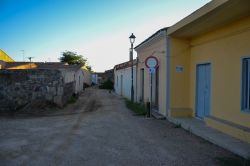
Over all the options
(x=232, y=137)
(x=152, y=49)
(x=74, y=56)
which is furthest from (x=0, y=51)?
(x=232, y=137)

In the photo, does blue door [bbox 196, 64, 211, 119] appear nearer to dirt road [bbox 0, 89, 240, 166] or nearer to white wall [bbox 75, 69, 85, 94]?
dirt road [bbox 0, 89, 240, 166]

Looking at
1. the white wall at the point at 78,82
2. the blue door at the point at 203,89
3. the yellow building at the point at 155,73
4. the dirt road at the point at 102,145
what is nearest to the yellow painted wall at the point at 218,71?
the blue door at the point at 203,89

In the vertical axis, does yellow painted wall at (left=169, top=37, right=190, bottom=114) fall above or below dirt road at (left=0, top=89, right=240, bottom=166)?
above

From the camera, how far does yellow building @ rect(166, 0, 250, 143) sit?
6496 mm

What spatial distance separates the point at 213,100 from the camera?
823cm

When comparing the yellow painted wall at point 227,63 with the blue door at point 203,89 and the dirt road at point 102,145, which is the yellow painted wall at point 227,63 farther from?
the dirt road at point 102,145

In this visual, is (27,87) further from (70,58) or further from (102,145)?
(70,58)

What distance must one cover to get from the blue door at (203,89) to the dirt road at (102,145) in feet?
4.14

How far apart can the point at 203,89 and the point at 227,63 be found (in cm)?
188

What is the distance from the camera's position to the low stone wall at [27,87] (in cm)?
1255

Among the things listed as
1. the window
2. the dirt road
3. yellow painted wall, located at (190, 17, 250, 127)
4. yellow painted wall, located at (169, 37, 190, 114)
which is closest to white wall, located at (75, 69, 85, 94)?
yellow painted wall, located at (169, 37, 190, 114)

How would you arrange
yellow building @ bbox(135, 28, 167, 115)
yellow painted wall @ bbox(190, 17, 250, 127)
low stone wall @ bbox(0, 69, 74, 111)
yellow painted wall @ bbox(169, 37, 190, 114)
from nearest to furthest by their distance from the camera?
yellow painted wall @ bbox(190, 17, 250, 127) < yellow painted wall @ bbox(169, 37, 190, 114) < yellow building @ bbox(135, 28, 167, 115) < low stone wall @ bbox(0, 69, 74, 111)

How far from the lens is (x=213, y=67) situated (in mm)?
8234

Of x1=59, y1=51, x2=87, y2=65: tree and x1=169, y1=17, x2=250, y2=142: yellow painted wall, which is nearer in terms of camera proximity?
x1=169, y1=17, x2=250, y2=142: yellow painted wall
